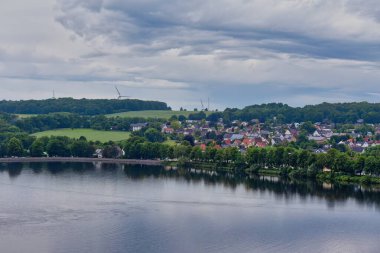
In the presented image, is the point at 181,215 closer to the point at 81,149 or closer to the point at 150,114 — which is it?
the point at 81,149

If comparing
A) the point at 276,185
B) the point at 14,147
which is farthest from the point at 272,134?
the point at 276,185

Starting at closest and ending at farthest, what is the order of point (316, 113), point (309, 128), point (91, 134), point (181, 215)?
1. point (181, 215)
2. point (91, 134)
3. point (309, 128)
4. point (316, 113)

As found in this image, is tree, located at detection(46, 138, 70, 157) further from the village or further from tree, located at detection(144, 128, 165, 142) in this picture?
the village

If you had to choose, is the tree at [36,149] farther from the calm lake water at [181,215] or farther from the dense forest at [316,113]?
the dense forest at [316,113]

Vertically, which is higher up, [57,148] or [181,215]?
[57,148]

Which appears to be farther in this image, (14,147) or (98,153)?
(98,153)

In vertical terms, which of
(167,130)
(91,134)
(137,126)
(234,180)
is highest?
(137,126)

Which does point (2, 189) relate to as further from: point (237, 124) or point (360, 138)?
point (237, 124)

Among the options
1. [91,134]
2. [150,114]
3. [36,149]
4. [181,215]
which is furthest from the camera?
[150,114]
